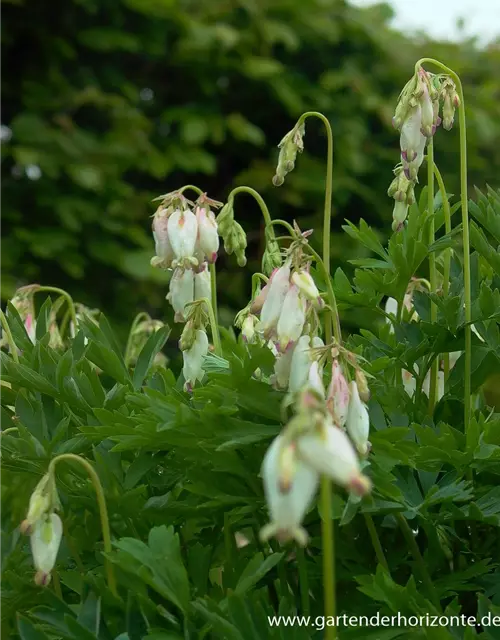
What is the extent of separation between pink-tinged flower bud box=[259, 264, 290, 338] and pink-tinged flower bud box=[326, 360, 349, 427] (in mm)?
135

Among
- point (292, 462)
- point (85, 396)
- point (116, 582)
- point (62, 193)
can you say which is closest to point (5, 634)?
point (116, 582)

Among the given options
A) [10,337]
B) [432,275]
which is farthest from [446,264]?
[10,337]

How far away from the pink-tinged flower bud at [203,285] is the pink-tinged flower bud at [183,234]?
0.39 ft

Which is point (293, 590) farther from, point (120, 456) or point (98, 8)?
point (98, 8)

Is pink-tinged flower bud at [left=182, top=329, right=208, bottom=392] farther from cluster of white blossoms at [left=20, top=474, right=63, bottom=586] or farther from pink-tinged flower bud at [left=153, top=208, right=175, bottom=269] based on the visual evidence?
cluster of white blossoms at [left=20, top=474, right=63, bottom=586]

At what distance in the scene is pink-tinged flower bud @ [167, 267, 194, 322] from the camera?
142cm

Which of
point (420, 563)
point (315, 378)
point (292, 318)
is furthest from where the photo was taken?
point (420, 563)

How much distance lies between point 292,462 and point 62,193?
3.82 metres

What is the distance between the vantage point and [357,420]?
939 mm

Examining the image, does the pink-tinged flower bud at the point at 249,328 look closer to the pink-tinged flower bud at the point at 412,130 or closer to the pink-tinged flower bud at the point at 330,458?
the pink-tinged flower bud at the point at 412,130

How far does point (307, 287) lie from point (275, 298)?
0.06 m

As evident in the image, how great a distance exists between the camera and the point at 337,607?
119cm

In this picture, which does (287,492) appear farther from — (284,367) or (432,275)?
(432,275)

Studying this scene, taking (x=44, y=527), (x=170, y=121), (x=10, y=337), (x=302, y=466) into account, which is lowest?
(x=44, y=527)
